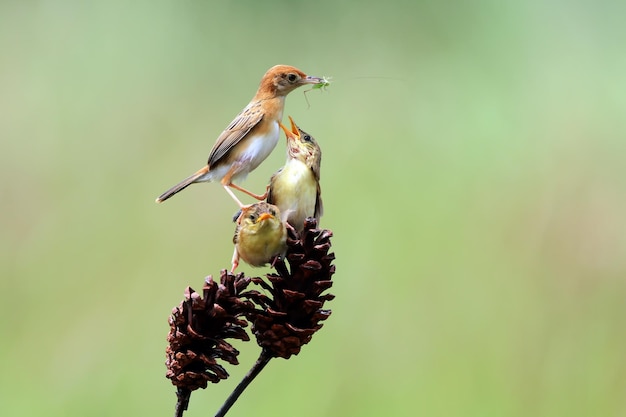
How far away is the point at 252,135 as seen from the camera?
0.64 metres

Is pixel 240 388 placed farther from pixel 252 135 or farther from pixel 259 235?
pixel 252 135

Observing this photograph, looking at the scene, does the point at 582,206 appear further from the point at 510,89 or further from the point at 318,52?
the point at 318,52

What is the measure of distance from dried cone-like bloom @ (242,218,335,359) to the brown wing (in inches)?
4.7

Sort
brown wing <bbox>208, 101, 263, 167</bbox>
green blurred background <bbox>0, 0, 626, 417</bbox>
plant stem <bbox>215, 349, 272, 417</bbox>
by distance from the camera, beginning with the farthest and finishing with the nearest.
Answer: green blurred background <bbox>0, 0, 626, 417</bbox> → brown wing <bbox>208, 101, 263, 167</bbox> → plant stem <bbox>215, 349, 272, 417</bbox>

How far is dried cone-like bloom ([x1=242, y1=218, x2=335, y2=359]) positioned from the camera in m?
0.56

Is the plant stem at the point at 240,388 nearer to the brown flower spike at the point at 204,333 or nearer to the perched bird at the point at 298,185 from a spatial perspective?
the brown flower spike at the point at 204,333

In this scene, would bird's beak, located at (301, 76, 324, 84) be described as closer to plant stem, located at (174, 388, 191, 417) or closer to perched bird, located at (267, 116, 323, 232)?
perched bird, located at (267, 116, 323, 232)

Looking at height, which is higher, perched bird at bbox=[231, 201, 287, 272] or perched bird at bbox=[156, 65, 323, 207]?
perched bird at bbox=[156, 65, 323, 207]

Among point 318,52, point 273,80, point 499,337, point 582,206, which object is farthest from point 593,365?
point 273,80

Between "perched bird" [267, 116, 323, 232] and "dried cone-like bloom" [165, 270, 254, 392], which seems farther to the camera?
"perched bird" [267, 116, 323, 232]

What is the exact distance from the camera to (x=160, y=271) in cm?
138

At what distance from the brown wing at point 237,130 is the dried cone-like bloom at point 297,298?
119mm

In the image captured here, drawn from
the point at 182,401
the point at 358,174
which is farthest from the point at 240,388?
the point at 358,174

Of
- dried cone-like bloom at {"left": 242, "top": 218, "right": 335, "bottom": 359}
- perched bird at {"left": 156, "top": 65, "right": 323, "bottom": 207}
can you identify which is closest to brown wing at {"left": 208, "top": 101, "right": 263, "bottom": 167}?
perched bird at {"left": 156, "top": 65, "right": 323, "bottom": 207}
